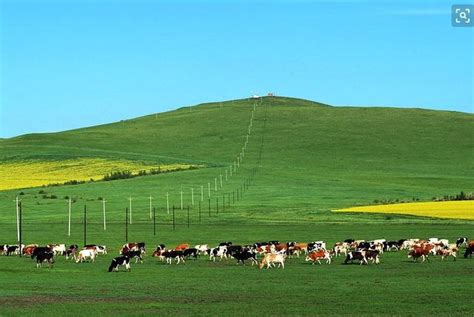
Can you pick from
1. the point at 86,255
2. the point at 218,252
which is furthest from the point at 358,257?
the point at 86,255

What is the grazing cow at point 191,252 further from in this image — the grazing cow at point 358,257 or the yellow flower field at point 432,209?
the yellow flower field at point 432,209

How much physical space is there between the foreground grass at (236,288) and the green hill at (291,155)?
133 ft

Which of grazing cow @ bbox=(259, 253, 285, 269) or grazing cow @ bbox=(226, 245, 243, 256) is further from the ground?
grazing cow @ bbox=(226, 245, 243, 256)

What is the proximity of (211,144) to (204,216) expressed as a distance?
248 ft

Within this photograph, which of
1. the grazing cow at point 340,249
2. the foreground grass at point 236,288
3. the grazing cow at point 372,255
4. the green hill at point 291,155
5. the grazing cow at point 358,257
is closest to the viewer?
the foreground grass at point 236,288

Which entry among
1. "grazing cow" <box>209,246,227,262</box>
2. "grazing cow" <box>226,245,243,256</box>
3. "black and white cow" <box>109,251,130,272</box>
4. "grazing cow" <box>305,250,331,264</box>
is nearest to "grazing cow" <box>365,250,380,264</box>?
"grazing cow" <box>305,250,331,264</box>

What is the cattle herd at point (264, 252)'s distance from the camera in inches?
1860

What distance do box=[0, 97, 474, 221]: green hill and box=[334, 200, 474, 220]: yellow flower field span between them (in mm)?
4045

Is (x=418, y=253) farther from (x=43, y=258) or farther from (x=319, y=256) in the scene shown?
(x=43, y=258)

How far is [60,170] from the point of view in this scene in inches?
5517

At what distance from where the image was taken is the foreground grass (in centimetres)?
3080

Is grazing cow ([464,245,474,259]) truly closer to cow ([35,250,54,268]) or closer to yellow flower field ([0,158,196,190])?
cow ([35,250,54,268])

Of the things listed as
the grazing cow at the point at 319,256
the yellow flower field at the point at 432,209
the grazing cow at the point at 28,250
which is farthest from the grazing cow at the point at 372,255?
the yellow flower field at the point at 432,209

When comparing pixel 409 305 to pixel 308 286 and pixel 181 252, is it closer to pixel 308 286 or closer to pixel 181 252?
pixel 308 286
